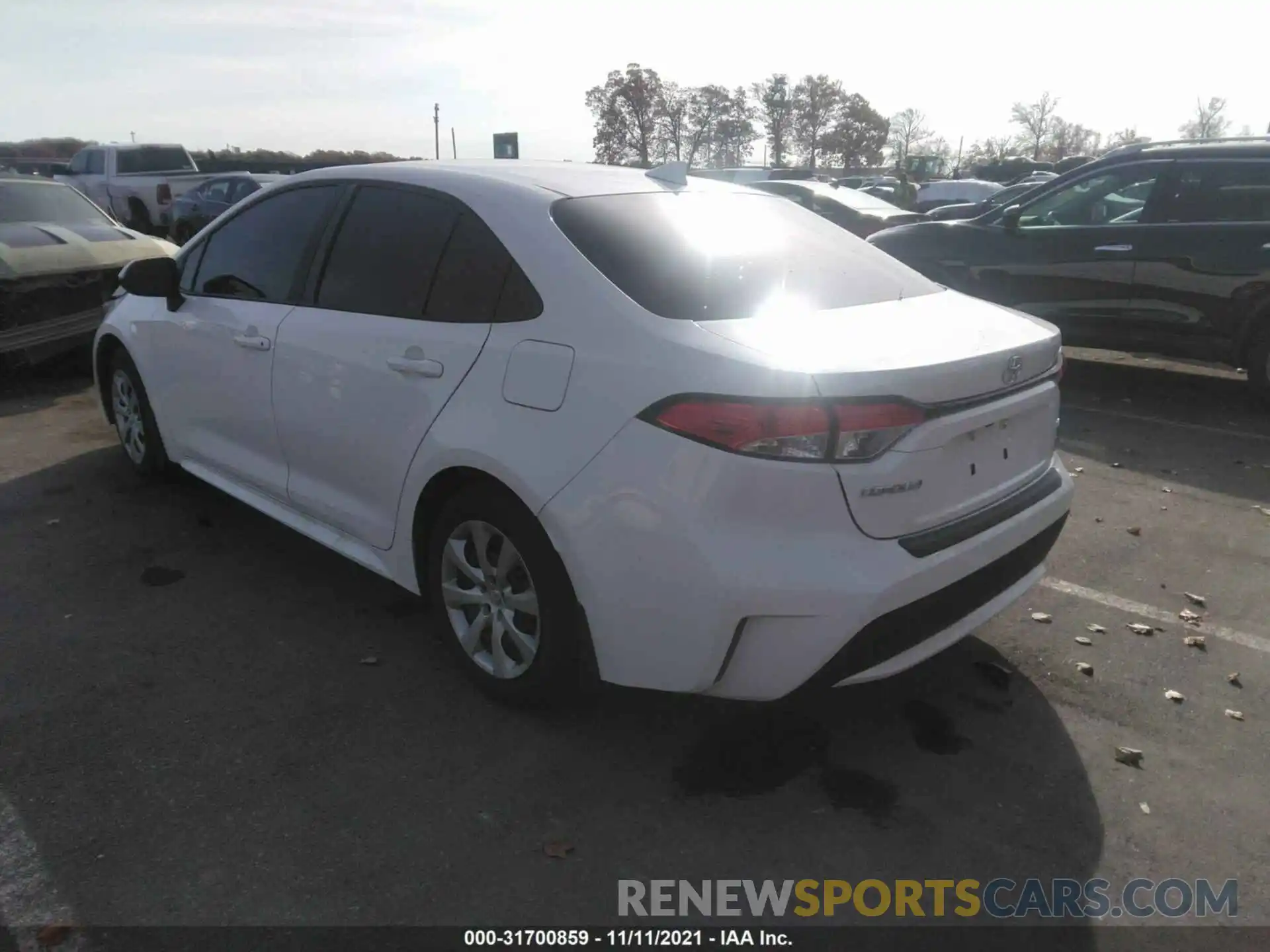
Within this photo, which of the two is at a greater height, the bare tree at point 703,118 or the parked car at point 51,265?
the bare tree at point 703,118

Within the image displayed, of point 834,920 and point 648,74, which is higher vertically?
point 648,74

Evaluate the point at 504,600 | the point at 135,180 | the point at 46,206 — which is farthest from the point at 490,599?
the point at 135,180

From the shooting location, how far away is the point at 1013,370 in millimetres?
2908

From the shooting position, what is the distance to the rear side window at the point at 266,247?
3977 millimetres

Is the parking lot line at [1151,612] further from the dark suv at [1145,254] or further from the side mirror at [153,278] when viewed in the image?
the side mirror at [153,278]

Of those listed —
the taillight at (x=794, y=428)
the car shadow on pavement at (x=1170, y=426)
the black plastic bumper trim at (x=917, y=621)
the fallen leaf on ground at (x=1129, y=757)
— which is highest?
the taillight at (x=794, y=428)

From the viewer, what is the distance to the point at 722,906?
2.46 m

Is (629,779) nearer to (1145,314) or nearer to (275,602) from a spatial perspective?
(275,602)

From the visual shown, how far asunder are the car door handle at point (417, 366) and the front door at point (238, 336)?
0.87 meters

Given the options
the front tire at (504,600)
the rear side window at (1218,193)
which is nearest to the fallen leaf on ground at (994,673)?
the front tire at (504,600)

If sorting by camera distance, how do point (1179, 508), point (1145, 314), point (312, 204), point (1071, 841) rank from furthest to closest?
1. point (1145, 314)
2. point (1179, 508)
3. point (312, 204)
4. point (1071, 841)

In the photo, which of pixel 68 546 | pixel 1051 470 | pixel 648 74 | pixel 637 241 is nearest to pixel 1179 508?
pixel 1051 470

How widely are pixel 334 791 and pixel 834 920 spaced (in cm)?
144

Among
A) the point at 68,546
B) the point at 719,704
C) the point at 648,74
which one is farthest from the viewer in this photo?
the point at 648,74
